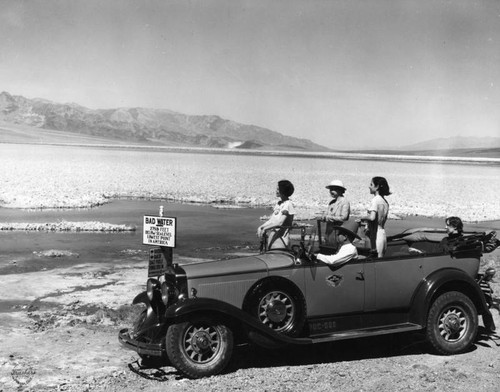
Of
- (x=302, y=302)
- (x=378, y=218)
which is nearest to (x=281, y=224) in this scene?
(x=378, y=218)

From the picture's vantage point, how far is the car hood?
602 centimetres

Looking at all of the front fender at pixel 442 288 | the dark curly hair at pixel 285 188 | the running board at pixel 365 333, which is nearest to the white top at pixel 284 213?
the dark curly hair at pixel 285 188

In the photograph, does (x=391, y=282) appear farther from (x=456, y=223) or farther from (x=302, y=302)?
(x=456, y=223)

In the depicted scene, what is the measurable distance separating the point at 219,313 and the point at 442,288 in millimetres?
2666

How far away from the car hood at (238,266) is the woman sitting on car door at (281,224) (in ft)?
1.32

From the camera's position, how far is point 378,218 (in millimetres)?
7469

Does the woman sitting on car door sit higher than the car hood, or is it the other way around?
the woman sitting on car door

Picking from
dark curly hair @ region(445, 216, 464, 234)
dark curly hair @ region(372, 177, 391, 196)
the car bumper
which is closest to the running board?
dark curly hair @ region(445, 216, 464, 234)

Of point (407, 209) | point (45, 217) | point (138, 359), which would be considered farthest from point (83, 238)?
point (407, 209)

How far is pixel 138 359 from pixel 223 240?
1020 centimetres

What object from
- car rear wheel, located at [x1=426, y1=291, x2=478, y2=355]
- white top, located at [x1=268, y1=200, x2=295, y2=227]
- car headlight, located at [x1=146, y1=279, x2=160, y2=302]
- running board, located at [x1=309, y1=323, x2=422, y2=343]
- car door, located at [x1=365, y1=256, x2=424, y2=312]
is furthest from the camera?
white top, located at [x1=268, y1=200, x2=295, y2=227]

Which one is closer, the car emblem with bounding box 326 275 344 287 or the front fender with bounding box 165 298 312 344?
the front fender with bounding box 165 298 312 344

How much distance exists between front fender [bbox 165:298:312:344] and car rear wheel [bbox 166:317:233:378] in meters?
0.09

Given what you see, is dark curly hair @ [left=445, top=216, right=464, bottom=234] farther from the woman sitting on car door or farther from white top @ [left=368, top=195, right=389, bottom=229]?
the woman sitting on car door
